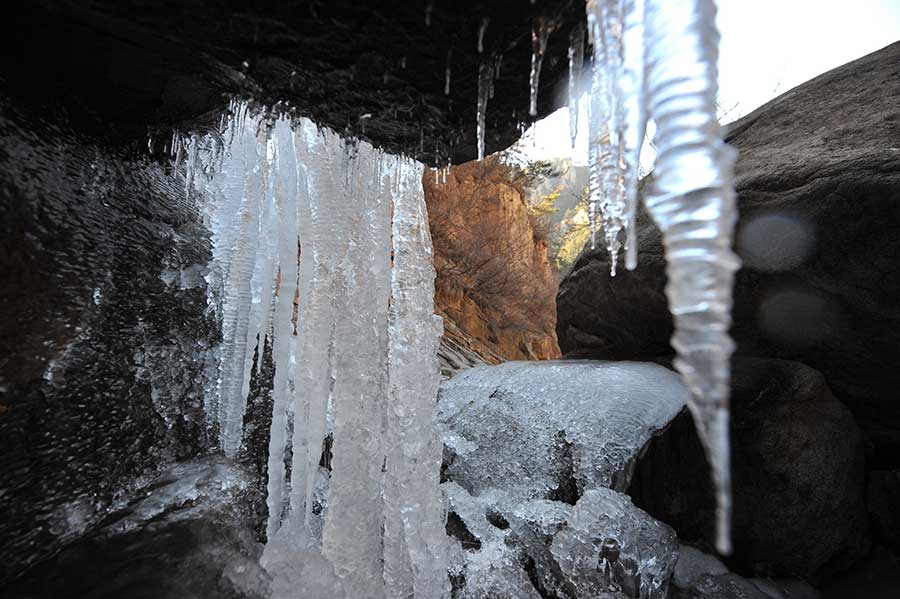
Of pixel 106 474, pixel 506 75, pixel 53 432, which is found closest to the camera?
pixel 506 75

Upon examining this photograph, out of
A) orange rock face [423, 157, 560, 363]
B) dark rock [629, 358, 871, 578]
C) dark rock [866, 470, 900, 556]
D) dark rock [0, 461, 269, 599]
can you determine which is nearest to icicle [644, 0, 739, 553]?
dark rock [0, 461, 269, 599]

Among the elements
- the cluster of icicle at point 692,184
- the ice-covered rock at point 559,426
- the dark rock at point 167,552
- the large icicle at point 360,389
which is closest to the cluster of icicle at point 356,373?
the large icicle at point 360,389

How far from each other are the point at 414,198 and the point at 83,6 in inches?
51.0

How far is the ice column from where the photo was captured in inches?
27.4

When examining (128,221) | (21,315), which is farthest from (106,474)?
(128,221)

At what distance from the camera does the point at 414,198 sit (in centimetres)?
216

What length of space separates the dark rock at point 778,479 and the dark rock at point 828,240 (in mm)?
273

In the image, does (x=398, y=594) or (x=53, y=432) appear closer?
(x=53, y=432)

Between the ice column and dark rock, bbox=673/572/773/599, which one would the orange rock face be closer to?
dark rock, bbox=673/572/773/599

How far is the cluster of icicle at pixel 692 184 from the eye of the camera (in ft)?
2.28

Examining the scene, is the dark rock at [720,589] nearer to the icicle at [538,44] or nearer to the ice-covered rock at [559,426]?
the ice-covered rock at [559,426]

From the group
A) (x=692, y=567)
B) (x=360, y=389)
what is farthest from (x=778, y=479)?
(x=360, y=389)

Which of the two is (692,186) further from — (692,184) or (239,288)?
(239,288)

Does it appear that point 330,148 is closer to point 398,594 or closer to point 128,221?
point 128,221
